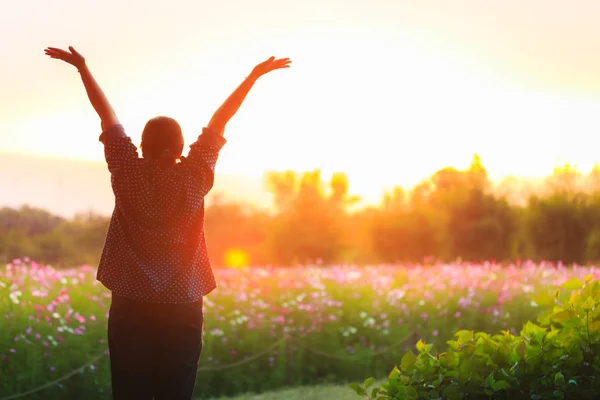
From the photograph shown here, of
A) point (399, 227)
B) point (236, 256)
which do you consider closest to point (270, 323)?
point (399, 227)

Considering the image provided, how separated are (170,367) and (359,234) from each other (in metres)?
23.5

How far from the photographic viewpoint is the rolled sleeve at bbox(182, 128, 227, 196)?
11.2 feet

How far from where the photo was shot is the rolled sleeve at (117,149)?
337 centimetres

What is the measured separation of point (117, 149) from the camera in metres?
3.38

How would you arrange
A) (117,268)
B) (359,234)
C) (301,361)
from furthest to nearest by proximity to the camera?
(359,234) → (301,361) → (117,268)

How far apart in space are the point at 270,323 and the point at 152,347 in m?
6.26

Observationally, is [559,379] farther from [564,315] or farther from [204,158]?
[204,158]

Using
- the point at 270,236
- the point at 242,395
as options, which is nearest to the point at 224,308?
the point at 242,395

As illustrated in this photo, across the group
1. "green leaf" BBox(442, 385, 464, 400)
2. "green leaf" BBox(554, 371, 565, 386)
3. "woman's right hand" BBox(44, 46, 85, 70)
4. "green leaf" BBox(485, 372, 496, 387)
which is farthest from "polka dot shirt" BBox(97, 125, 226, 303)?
"green leaf" BBox(554, 371, 565, 386)

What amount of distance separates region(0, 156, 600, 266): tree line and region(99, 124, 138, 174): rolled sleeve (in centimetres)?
1656

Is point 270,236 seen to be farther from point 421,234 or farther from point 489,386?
point 489,386

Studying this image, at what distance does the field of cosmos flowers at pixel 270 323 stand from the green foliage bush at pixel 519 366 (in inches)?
199

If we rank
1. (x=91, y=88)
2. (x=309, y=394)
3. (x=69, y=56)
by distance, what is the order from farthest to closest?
(x=309, y=394) < (x=69, y=56) < (x=91, y=88)

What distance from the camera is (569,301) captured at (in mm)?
3641
